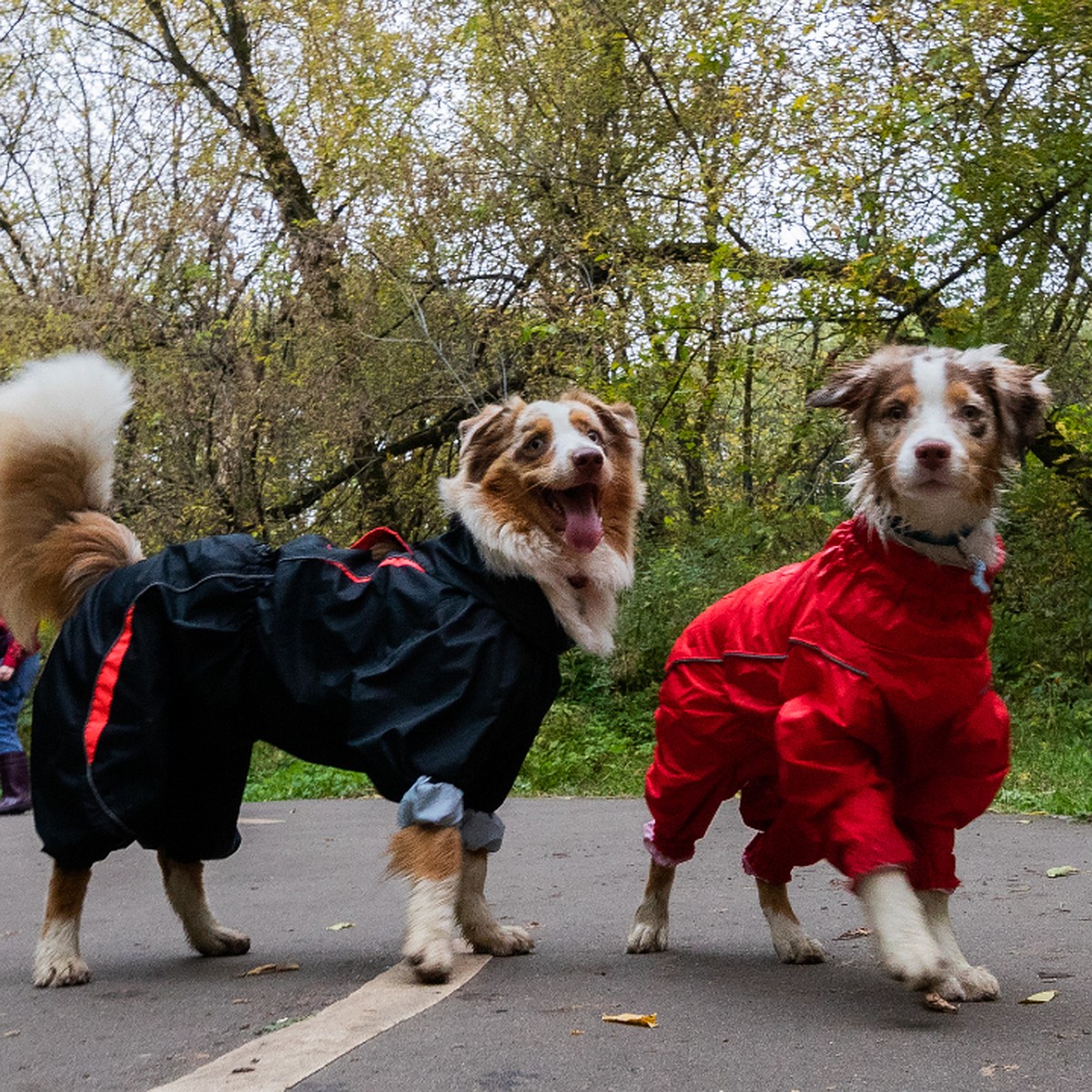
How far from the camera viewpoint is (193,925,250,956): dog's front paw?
5.37 meters

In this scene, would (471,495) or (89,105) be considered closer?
(471,495)

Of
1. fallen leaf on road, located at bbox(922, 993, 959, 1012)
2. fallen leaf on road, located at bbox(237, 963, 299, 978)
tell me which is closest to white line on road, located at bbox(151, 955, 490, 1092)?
fallen leaf on road, located at bbox(237, 963, 299, 978)

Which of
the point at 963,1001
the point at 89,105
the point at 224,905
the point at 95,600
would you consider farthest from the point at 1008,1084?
the point at 89,105

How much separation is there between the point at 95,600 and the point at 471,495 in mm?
1408

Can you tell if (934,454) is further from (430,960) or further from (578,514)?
(430,960)

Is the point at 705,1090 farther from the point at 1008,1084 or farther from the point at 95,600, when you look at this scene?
the point at 95,600

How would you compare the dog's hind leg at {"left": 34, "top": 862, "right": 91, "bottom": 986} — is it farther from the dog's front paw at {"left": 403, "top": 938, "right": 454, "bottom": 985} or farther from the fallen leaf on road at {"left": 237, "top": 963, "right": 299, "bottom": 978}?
the dog's front paw at {"left": 403, "top": 938, "right": 454, "bottom": 985}

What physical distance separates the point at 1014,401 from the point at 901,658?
3.04 feet

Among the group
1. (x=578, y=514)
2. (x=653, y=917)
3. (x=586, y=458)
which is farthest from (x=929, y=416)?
(x=653, y=917)

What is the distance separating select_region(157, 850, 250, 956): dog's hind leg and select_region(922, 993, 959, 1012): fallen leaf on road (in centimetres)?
270

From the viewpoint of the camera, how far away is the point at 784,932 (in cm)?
487

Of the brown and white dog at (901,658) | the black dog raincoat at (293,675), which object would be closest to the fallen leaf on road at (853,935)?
the brown and white dog at (901,658)

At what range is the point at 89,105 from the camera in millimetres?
17109

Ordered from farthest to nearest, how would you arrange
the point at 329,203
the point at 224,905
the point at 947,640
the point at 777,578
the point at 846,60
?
the point at 329,203, the point at 846,60, the point at 224,905, the point at 777,578, the point at 947,640
